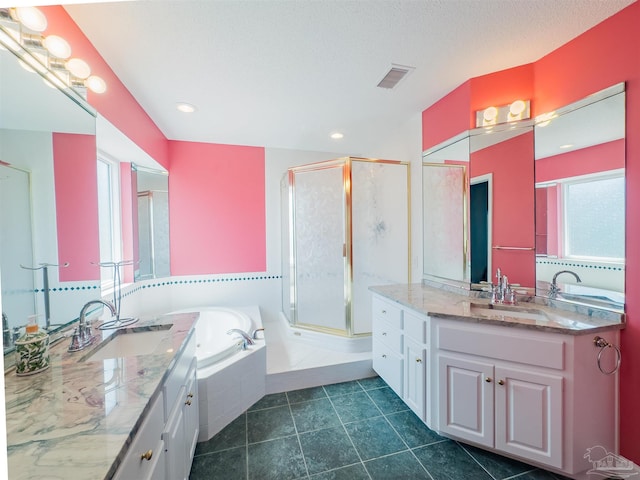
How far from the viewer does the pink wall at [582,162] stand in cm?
142

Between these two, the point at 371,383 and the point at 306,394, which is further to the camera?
the point at 371,383

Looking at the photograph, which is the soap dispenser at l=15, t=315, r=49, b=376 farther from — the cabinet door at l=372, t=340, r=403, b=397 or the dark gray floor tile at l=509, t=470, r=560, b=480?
the dark gray floor tile at l=509, t=470, r=560, b=480

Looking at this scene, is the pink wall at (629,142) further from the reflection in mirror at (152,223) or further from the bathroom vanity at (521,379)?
the reflection in mirror at (152,223)

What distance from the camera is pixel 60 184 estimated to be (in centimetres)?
132

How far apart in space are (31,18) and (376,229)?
2542 mm

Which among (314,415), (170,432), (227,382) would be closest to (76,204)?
(170,432)

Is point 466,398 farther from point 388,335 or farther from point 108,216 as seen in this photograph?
point 108,216

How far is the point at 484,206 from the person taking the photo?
6.53ft

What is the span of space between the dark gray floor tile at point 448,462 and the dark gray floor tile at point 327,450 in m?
0.40

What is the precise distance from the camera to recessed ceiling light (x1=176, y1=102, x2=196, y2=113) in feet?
7.30

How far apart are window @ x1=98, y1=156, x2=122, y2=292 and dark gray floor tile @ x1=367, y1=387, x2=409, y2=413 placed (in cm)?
241

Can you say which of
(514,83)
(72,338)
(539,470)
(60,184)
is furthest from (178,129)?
(539,470)

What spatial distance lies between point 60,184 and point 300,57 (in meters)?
1.47

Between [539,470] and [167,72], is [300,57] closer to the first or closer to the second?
[167,72]
